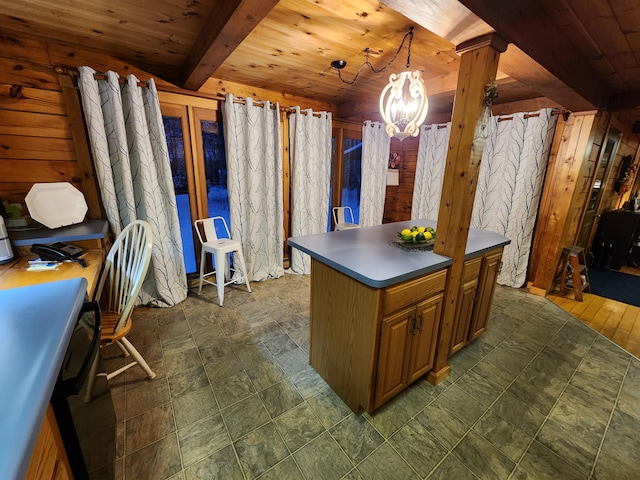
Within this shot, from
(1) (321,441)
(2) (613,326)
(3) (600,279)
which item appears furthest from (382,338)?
(3) (600,279)

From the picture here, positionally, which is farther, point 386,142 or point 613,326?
point 386,142

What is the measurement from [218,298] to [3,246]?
1.60 m

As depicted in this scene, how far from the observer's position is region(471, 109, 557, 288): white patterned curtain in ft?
9.68

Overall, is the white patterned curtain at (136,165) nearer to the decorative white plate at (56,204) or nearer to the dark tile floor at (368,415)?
the decorative white plate at (56,204)

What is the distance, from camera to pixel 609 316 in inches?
108

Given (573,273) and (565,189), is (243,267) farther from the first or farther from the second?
(573,273)

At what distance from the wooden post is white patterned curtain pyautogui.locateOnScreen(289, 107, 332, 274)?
2.08 m

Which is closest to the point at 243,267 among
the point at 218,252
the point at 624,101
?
the point at 218,252

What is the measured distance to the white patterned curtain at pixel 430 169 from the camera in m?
3.82

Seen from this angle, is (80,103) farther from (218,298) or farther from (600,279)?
(600,279)

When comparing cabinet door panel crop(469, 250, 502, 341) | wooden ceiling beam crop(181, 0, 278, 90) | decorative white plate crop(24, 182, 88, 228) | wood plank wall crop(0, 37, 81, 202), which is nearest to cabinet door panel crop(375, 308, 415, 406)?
cabinet door panel crop(469, 250, 502, 341)

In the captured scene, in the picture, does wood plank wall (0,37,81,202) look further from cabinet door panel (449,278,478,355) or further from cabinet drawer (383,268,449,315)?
cabinet door panel (449,278,478,355)

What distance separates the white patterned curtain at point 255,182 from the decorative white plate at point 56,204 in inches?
50.0

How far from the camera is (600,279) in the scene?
153 inches
